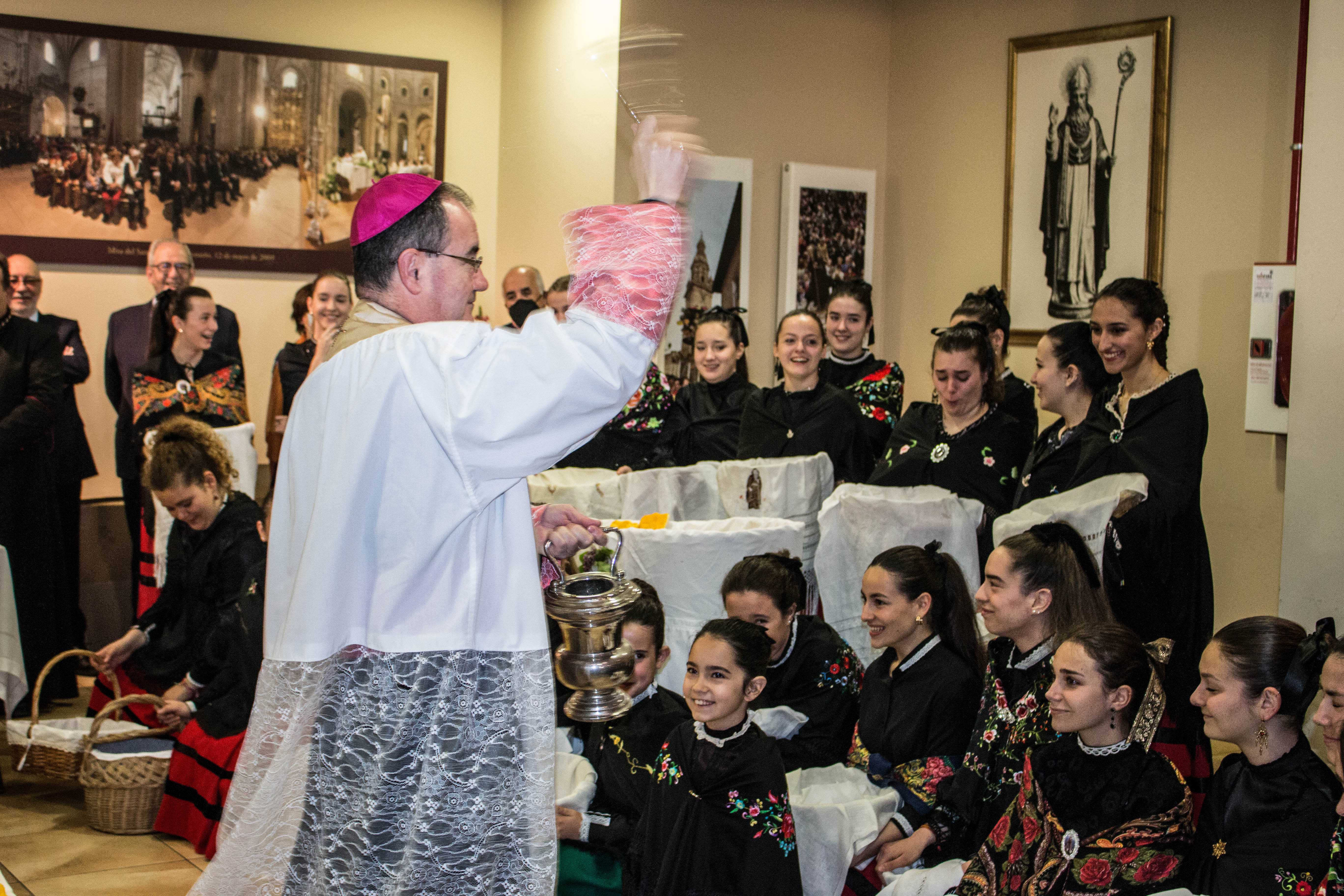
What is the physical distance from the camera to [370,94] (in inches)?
283

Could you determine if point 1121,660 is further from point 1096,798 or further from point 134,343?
point 134,343

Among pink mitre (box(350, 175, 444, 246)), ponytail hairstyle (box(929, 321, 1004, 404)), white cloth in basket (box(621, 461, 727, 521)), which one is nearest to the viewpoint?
pink mitre (box(350, 175, 444, 246))

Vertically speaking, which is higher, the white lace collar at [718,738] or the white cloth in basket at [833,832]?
the white lace collar at [718,738]

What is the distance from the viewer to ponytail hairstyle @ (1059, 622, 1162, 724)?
272cm

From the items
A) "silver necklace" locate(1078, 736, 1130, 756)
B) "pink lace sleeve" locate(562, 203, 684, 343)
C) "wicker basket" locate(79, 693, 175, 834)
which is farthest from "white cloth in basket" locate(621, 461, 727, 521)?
"pink lace sleeve" locate(562, 203, 684, 343)

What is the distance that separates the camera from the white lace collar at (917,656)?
3.38 m

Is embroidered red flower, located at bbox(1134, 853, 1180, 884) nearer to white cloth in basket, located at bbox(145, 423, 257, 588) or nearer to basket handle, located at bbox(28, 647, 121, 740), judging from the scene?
basket handle, located at bbox(28, 647, 121, 740)

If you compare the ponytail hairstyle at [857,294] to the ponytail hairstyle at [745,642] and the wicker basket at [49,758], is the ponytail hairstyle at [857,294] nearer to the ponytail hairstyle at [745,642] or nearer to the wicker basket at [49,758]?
the ponytail hairstyle at [745,642]

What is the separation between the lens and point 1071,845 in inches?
105

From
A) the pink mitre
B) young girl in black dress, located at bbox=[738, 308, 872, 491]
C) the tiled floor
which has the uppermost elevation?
the pink mitre

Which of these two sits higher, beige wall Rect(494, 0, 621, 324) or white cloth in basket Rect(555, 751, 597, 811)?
beige wall Rect(494, 0, 621, 324)

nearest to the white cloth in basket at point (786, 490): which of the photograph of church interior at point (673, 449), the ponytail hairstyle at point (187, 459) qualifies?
the photograph of church interior at point (673, 449)

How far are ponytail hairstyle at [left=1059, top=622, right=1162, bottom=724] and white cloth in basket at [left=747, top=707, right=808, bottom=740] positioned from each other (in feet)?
2.94

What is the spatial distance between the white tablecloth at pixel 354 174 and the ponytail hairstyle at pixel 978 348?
397cm
